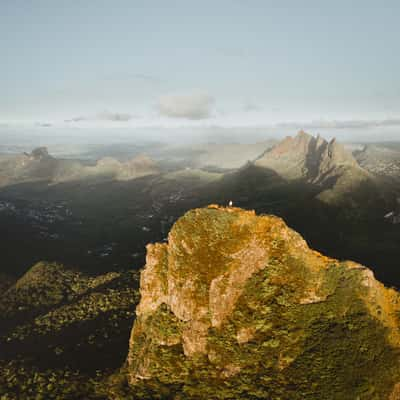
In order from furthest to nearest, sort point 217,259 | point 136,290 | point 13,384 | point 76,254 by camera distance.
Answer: point 76,254 → point 136,290 → point 13,384 → point 217,259

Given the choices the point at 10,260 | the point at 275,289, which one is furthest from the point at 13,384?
→ the point at 10,260

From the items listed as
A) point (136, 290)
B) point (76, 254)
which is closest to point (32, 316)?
point (136, 290)

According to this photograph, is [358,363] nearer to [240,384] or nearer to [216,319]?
[240,384]

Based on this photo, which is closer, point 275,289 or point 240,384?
point 240,384

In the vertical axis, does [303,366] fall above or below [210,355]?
above

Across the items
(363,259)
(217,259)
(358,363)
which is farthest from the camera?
(363,259)

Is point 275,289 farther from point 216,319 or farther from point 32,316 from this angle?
point 32,316

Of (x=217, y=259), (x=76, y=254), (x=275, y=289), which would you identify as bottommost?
(x=76, y=254)
